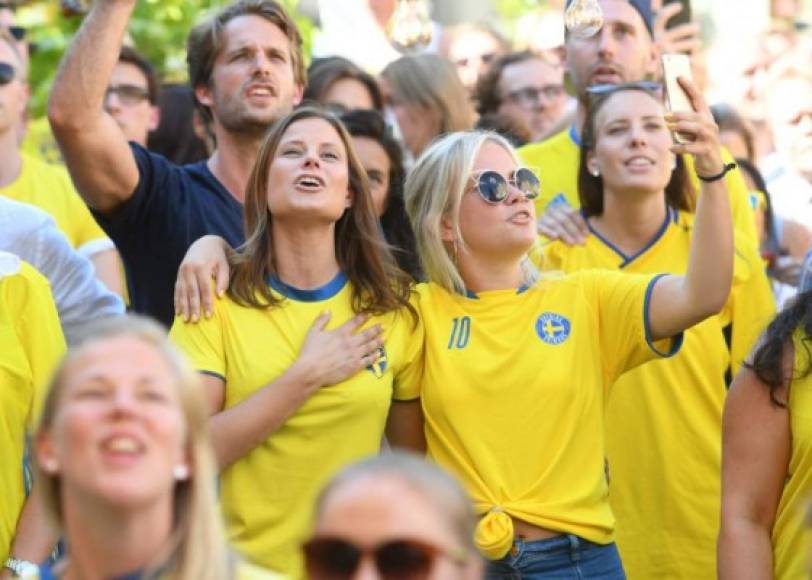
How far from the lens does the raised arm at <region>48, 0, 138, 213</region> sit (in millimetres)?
5555

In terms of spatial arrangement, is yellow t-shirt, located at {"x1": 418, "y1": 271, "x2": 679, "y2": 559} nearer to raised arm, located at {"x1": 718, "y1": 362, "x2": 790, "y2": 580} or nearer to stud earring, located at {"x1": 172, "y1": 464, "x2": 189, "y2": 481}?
raised arm, located at {"x1": 718, "y1": 362, "x2": 790, "y2": 580}

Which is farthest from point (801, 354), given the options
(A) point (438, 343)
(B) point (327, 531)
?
(B) point (327, 531)

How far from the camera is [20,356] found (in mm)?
5016

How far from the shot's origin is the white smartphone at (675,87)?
16.6 ft

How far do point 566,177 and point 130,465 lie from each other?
3645mm

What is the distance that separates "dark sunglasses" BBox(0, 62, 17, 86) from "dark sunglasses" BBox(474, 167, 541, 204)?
2.01m

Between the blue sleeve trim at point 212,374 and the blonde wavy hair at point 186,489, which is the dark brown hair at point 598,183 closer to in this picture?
the blue sleeve trim at point 212,374

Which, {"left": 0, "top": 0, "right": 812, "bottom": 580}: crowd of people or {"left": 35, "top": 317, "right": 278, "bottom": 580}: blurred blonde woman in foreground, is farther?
{"left": 0, "top": 0, "right": 812, "bottom": 580}: crowd of people

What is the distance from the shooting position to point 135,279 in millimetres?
6113

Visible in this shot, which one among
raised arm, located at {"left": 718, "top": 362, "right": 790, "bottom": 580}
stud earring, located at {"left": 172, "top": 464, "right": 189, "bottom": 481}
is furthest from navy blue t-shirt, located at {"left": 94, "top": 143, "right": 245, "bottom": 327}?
stud earring, located at {"left": 172, "top": 464, "right": 189, "bottom": 481}

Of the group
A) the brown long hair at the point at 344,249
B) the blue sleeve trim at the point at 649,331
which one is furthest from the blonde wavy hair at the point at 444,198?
the blue sleeve trim at the point at 649,331

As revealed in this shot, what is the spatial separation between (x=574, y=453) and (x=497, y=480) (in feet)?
0.80

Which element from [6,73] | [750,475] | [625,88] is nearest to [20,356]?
[6,73]

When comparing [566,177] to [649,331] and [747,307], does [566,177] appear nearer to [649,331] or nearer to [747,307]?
[747,307]
